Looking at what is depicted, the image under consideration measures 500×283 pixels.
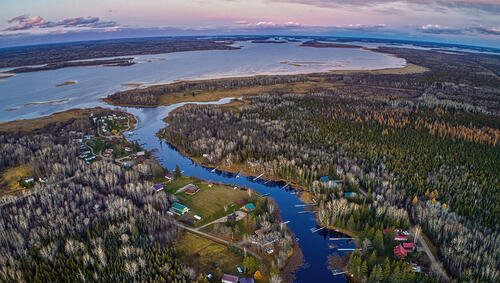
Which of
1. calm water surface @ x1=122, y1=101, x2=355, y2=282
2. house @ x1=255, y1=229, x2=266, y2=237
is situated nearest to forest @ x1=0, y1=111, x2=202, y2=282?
calm water surface @ x1=122, y1=101, x2=355, y2=282

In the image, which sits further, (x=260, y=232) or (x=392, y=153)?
(x=392, y=153)

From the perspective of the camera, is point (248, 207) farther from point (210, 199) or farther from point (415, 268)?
point (415, 268)

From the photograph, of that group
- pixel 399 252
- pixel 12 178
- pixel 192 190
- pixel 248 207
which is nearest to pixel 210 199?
pixel 192 190

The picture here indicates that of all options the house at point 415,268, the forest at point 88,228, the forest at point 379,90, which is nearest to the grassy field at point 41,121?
the forest at point 379,90

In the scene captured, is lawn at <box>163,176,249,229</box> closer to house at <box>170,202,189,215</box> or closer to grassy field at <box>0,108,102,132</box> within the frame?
house at <box>170,202,189,215</box>

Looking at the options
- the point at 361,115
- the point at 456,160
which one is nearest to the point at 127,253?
the point at 456,160

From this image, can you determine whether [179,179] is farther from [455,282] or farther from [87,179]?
[455,282]

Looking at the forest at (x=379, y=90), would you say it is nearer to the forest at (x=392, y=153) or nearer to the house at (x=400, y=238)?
the forest at (x=392, y=153)
